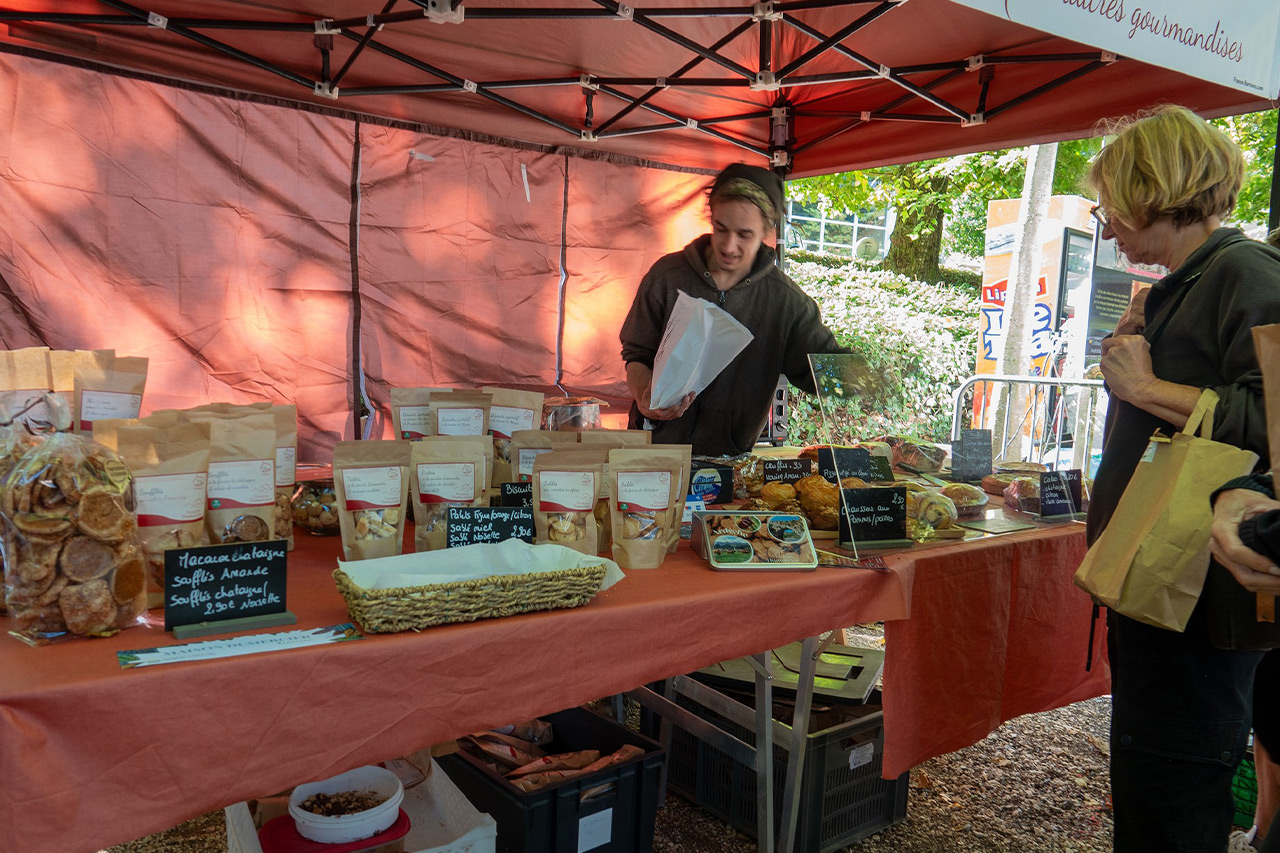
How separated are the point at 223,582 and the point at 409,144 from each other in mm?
2820

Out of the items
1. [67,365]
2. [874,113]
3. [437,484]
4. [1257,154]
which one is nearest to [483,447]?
[437,484]

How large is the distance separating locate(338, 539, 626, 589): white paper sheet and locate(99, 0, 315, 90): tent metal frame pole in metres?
2.25

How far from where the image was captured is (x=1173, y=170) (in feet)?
4.84

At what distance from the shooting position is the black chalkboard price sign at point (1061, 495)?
2377mm

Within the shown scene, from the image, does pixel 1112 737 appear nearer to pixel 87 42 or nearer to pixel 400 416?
pixel 400 416

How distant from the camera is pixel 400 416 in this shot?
6.45ft

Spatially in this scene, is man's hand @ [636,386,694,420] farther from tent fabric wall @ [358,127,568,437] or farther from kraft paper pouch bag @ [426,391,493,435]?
tent fabric wall @ [358,127,568,437]

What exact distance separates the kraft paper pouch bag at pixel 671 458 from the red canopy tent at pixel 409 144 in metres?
1.53

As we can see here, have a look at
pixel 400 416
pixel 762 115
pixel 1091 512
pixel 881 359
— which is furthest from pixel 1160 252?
pixel 762 115

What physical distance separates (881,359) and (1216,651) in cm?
96

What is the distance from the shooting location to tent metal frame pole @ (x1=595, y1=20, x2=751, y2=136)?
305 cm

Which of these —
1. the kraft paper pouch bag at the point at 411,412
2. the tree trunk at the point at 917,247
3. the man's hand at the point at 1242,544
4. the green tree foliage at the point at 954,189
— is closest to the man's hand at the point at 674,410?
the kraft paper pouch bag at the point at 411,412

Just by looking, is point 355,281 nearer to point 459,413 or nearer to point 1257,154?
point 459,413

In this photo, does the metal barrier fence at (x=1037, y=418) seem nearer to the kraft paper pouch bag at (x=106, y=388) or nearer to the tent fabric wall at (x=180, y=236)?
the kraft paper pouch bag at (x=106, y=388)
